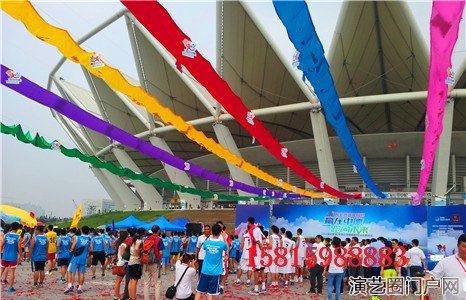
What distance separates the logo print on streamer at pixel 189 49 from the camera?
25.0ft

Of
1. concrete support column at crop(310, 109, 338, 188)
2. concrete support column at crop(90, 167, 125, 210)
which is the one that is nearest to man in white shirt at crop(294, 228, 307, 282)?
concrete support column at crop(310, 109, 338, 188)

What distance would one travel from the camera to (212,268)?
754cm

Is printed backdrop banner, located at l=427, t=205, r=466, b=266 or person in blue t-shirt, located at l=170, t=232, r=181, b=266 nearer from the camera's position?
printed backdrop banner, located at l=427, t=205, r=466, b=266

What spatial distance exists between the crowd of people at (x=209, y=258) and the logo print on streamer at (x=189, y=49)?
3.08 meters

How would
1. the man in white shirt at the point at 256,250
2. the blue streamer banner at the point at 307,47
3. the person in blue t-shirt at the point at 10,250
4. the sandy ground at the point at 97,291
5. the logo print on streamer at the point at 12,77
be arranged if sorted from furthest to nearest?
the man in white shirt at the point at 256,250 → the person in blue t-shirt at the point at 10,250 → the sandy ground at the point at 97,291 → the logo print on streamer at the point at 12,77 → the blue streamer banner at the point at 307,47

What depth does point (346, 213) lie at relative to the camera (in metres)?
18.7

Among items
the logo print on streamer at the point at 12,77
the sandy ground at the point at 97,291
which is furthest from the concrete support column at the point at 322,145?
the logo print on streamer at the point at 12,77

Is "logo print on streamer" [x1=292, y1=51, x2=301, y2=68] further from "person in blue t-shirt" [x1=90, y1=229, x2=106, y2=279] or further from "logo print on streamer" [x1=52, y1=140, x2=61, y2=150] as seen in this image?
"logo print on streamer" [x1=52, y1=140, x2=61, y2=150]

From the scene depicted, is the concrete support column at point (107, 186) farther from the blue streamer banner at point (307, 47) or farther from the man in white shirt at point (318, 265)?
the blue streamer banner at point (307, 47)

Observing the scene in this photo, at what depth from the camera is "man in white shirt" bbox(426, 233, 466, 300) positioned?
4.65 meters

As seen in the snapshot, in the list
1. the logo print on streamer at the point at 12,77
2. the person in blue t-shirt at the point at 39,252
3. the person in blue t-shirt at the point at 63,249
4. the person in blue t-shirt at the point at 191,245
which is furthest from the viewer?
the person in blue t-shirt at the point at 191,245

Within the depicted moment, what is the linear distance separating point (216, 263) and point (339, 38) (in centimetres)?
2494

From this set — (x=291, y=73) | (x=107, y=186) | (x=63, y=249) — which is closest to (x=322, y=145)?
(x=291, y=73)

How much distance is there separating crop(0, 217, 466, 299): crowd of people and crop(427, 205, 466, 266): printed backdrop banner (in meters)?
2.05
